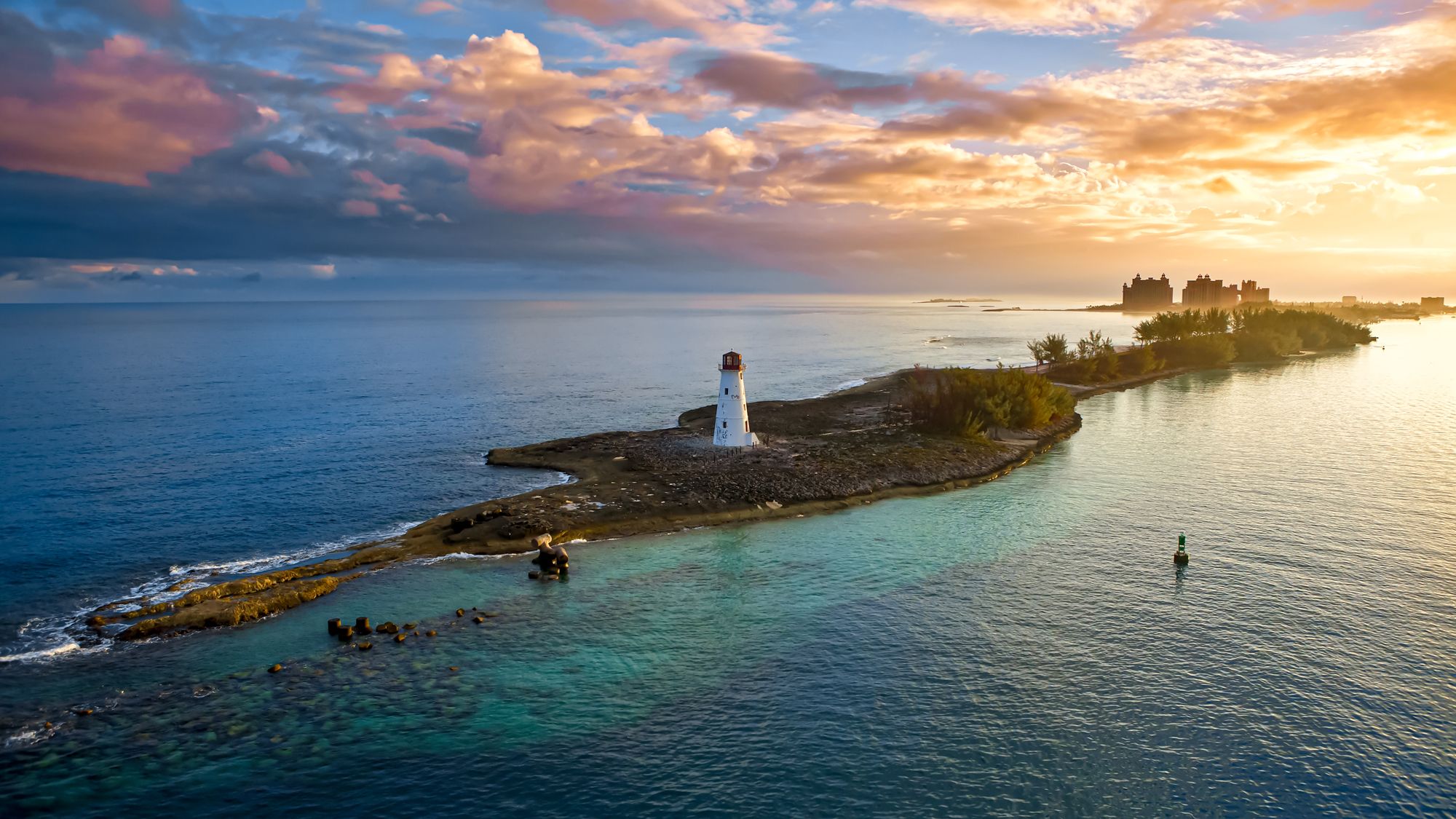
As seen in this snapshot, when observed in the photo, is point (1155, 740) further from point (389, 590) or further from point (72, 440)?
point (72, 440)

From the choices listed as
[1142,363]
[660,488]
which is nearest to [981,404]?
[660,488]

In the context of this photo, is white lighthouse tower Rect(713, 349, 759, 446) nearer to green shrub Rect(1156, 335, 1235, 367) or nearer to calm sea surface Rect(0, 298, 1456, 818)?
calm sea surface Rect(0, 298, 1456, 818)

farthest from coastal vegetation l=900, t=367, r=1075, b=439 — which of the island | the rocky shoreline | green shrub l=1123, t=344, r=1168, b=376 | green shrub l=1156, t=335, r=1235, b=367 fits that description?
green shrub l=1156, t=335, r=1235, b=367

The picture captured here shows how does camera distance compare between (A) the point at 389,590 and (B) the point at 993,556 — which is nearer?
(A) the point at 389,590

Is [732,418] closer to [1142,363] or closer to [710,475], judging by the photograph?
[710,475]

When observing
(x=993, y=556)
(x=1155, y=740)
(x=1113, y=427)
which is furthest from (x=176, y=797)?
(x=1113, y=427)
